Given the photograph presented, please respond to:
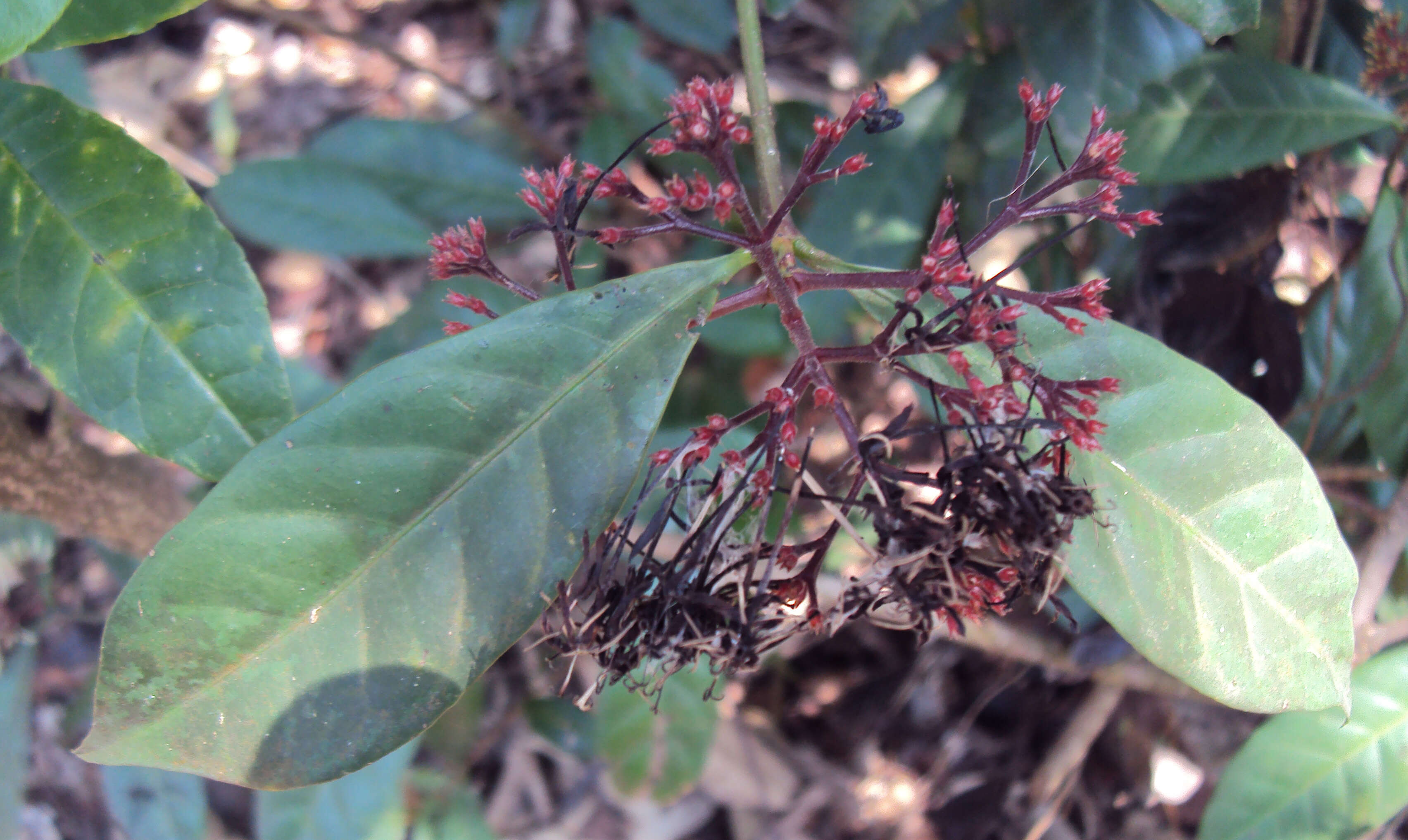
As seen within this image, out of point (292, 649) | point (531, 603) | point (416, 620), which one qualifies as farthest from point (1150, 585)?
point (292, 649)

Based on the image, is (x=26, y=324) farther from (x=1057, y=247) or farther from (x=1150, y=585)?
(x=1057, y=247)

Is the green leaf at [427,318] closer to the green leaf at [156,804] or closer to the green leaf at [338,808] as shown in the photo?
the green leaf at [338,808]

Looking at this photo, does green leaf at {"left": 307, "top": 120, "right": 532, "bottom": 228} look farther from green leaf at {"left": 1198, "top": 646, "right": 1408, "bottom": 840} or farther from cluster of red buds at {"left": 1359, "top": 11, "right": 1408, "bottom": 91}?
green leaf at {"left": 1198, "top": 646, "right": 1408, "bottom": 840}

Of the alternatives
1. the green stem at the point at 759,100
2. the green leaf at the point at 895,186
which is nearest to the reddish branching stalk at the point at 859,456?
the green stem at the point at 759,100

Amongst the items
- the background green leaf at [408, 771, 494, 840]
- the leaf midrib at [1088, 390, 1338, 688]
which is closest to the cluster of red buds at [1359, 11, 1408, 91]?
the leaf midrib at [1088, 390, 1338, 688]

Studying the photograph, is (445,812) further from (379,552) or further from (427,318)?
(379,552)

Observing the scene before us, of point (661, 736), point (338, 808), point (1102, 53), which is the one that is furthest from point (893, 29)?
point (338, 808)
